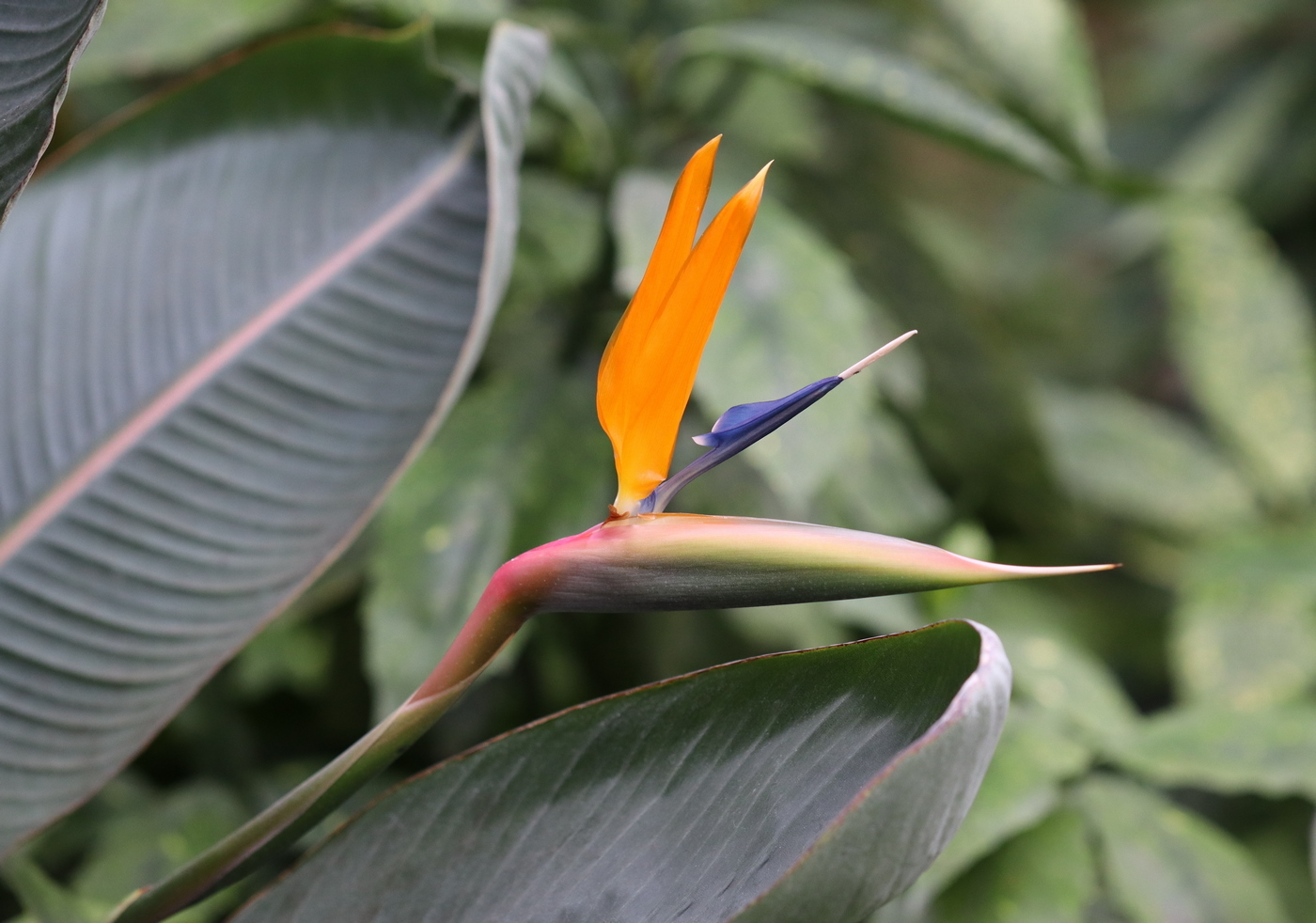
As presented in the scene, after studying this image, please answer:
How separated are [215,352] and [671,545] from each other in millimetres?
338

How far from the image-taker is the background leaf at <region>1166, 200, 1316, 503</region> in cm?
112

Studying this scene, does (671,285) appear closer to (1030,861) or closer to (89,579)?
(89,579)

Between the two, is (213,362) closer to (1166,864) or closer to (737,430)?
(737,430)

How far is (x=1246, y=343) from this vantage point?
3.83 ft

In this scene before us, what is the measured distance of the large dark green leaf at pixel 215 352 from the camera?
43 cm

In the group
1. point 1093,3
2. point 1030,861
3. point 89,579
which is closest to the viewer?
point 89,579

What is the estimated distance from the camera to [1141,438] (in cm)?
123

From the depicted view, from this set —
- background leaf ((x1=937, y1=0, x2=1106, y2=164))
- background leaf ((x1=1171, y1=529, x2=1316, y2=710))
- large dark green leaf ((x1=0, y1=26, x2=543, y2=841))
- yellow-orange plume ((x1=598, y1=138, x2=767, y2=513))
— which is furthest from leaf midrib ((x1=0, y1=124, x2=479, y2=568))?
background leaf ((x1=1171, y1=529, x2=1316, y2=710))

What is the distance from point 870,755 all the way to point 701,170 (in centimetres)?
16

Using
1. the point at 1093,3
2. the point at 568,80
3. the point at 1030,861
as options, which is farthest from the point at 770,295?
the point at 1093,3

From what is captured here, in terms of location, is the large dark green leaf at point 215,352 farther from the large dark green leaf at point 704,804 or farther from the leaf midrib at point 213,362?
the large dark green leaf at point 704,804

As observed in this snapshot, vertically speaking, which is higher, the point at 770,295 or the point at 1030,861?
the point at 770,295

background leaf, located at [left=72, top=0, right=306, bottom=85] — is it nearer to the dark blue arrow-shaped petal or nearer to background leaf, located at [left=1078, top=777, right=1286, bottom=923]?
the dark blue arrow-shaped petal

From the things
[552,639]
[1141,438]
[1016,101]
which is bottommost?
[1141,438]
